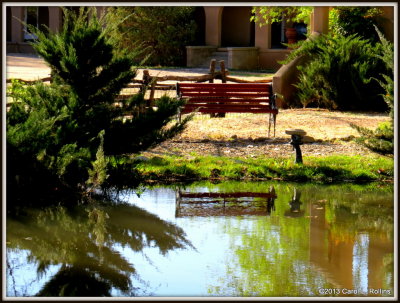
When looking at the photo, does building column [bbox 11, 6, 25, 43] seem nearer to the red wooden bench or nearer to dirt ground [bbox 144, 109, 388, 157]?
dirt ground [bbox 144, 109, 388, 157]

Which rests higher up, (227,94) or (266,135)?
(227,94)

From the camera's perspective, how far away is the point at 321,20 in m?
19.5

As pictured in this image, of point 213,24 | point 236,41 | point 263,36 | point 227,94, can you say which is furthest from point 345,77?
point 236,41

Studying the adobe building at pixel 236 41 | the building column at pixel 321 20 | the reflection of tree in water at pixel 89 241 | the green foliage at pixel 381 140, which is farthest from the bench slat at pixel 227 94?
the adobe building at pixel 236 41

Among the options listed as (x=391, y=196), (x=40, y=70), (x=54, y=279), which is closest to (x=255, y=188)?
(x=391, y=196)

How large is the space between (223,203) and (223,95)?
5.66 meters

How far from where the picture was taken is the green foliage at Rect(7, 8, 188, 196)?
10.0 m

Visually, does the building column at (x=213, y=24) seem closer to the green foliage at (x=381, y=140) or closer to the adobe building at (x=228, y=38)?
the adobe building at (x=228, y=38)

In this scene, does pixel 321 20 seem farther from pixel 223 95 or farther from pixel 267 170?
pixel 267 170

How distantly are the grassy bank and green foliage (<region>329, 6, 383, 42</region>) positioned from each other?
7.94m

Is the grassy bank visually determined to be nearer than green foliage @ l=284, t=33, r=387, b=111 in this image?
Yes

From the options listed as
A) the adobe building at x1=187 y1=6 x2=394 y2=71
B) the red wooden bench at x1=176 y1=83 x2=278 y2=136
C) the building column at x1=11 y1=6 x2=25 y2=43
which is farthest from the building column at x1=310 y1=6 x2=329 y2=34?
the building column at x1=11 y1=6 x2=25 y2=43

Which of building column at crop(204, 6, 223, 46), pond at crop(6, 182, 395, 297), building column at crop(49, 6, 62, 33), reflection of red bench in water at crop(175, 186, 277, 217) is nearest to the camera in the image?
pond at crop(6, 182, 395, 297)

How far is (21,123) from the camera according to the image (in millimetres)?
9695
